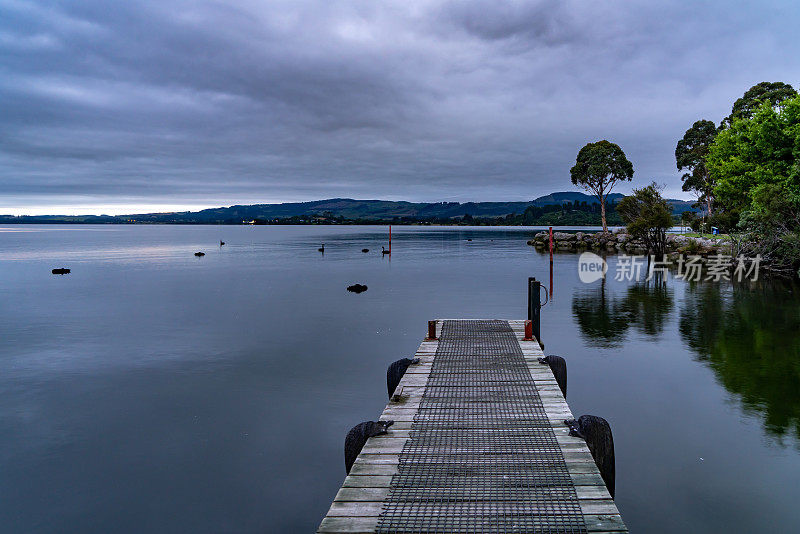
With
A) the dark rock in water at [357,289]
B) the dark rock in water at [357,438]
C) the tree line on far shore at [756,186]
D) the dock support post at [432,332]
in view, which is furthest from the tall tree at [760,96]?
the dark rock in water at [357,438]

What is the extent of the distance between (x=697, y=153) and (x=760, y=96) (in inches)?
712

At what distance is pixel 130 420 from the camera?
13.4 metres

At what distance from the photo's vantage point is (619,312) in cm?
2852

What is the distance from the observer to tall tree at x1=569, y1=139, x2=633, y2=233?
283 feet

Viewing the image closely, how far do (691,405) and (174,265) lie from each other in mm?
64033

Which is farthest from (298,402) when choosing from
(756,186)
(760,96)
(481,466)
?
(760,96)

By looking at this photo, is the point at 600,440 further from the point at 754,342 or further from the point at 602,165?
the point at 602,165

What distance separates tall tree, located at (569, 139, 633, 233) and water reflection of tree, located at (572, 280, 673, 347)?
52090 mm

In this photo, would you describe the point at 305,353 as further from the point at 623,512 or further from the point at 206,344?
the point at 623,512

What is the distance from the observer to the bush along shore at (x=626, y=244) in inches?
2276

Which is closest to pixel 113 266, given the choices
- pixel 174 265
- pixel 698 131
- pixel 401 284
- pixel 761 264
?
pixel 174 265

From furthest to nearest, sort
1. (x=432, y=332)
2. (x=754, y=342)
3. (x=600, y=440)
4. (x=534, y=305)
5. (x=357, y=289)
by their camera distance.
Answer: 1. (x=357, y=289)
2. (x=754, y=342)
3. (x=534, y=305)
4. (x=432, y=332)
5. (x=600, y=440)

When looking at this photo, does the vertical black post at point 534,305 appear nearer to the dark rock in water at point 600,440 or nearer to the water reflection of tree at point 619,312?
the water reflection of tree at point 619,312

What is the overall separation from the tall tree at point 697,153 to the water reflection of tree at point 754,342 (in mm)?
51932
